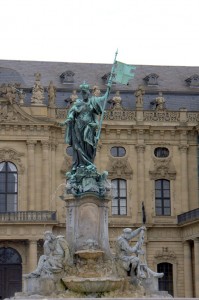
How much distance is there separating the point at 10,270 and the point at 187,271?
1205 centimetres

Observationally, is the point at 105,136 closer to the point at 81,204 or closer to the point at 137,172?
the point at 137,172

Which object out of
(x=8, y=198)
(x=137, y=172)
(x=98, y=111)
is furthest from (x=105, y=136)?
(x=98, y=111)

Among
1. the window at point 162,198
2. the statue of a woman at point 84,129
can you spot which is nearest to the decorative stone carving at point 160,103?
the window at point 162,198

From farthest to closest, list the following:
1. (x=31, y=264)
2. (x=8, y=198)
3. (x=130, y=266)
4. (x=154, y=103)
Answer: (x=154, y=103) < (x=8, y=198) < (x=31, y=264) < (x=130, y=266)

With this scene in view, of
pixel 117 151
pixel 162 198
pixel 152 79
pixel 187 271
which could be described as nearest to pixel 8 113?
pixel 117 151

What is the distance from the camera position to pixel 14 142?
183 ft

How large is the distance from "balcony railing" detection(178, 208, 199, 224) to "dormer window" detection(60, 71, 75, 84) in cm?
1353

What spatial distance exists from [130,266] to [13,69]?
37336mm

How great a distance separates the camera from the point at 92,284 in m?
24.2

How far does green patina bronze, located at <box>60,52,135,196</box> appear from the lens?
83.9 ft

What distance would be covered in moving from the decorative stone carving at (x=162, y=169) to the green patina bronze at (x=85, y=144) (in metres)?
31.7

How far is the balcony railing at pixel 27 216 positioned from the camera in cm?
5169

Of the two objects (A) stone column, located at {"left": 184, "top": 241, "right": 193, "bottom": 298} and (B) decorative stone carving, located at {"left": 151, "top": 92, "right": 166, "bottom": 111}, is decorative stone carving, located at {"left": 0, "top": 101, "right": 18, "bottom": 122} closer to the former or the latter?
(B) decorative stone carving, located at {"left": 151, "top": 92, "right": 166, "bottom": 111}

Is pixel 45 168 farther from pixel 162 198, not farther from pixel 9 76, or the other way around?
pixel 162 198
